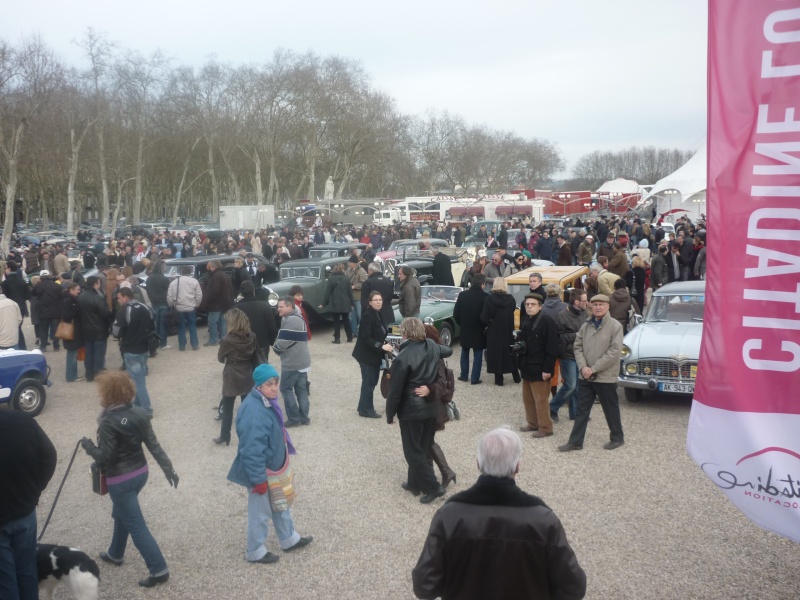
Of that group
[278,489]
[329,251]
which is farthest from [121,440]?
[329,251]

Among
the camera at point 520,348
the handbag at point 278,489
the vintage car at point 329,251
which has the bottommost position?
the handbag at point 278,489

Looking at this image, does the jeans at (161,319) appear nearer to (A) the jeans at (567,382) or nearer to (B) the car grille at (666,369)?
(A) the jeans at (567,382)

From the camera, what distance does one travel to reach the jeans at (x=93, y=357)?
38.8 feet

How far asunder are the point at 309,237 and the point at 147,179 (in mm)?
43649

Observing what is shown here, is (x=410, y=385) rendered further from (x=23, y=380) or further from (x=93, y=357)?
(x=93, y=357)

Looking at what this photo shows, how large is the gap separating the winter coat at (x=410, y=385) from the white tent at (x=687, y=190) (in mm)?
30905

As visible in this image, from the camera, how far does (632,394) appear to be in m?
9.73

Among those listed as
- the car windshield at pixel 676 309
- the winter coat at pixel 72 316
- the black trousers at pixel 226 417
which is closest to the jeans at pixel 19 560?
the black trousers at pixel 226 417

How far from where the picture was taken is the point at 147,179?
72.2m

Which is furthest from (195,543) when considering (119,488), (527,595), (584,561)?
(527,595)

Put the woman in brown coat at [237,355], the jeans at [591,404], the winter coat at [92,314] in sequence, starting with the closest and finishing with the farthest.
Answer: the jeans at [591,404]
the woman in brown coat at [237,355]
the winter coat at [92,314]

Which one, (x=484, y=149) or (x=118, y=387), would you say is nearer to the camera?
(x=118, y=387)

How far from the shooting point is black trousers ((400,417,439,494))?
645 cm

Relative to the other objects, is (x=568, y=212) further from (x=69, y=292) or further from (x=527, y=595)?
(x=527, y=595)
